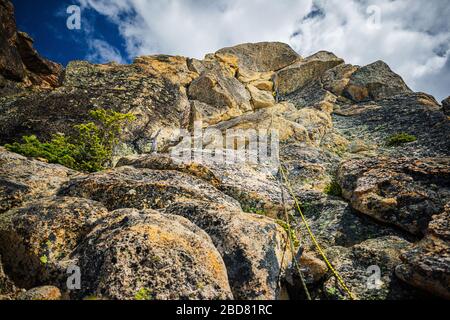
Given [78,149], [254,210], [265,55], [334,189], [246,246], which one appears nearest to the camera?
[246,246]

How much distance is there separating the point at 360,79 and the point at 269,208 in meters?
27.4

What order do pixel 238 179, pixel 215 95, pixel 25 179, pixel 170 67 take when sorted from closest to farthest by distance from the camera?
pixel 25 179 → pixel 238 179 → pixel 215 95 → pixel 170 67

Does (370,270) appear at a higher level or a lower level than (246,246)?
Answer: lower

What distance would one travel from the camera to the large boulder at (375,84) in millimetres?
28481

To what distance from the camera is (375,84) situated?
29141 millimetres

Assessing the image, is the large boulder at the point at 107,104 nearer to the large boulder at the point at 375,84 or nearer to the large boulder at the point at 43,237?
the large boulder at the point at 43,237

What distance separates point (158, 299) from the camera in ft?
15.7

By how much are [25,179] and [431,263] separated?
466 inches

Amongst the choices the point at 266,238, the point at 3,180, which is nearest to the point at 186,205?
the point at 266,238

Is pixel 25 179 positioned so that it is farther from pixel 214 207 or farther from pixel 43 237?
pixel 214 207

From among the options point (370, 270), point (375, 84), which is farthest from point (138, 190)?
point (375, 84)

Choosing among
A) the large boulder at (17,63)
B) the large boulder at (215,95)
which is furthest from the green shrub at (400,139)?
the large boulder at (17,63)

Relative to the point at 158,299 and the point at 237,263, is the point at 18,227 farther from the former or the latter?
the point at 237,263

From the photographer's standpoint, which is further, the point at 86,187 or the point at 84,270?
the point at 86,187
